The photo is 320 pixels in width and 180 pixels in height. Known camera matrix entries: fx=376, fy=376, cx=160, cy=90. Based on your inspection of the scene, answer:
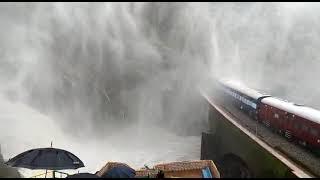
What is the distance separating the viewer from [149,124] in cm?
3816

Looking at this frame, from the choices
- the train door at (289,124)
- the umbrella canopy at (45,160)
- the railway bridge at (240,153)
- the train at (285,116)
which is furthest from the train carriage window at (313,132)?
the umbrella canopy at (45,160)

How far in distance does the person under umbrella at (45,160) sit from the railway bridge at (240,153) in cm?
775

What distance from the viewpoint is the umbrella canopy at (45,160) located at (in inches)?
375

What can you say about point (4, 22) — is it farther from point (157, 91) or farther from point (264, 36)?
point (264, 36)

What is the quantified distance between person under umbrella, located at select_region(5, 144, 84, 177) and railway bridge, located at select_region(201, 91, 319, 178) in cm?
775

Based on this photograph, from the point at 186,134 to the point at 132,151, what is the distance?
803 centimetres

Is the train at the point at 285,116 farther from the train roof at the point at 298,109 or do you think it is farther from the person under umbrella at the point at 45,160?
the person under umbrella at the point at 45,160

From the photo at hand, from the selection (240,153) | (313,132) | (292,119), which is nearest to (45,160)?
(313,132)

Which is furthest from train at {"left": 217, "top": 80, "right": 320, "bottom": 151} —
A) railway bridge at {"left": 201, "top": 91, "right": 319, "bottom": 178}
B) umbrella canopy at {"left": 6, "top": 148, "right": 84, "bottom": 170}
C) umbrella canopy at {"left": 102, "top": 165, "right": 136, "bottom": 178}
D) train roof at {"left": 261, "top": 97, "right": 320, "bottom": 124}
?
umbrella canopy at {"left": 6, "top": 148, "right": 84, "bottom": 170}

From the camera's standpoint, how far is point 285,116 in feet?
60.8

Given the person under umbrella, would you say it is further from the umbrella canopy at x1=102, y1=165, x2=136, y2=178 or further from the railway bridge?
the railway bridge

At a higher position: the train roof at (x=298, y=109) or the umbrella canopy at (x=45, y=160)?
the train roof at (x=298, y=109)

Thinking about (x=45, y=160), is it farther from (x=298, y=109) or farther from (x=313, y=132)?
(x=298, y=109)

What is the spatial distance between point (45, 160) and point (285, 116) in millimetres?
12743
